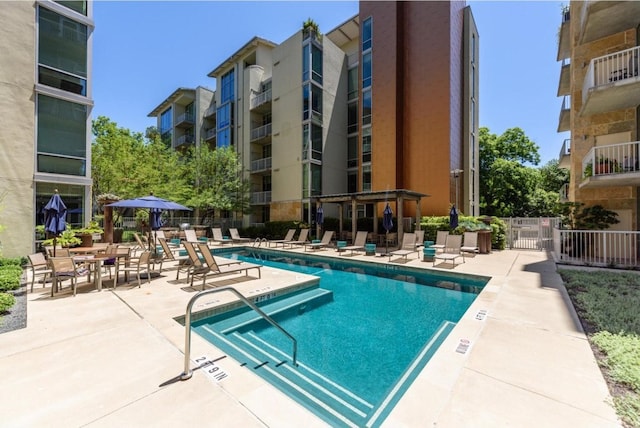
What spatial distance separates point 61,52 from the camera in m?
11.5

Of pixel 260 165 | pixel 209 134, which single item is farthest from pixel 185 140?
pixel 260 165

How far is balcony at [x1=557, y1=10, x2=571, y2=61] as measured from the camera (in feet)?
48.9

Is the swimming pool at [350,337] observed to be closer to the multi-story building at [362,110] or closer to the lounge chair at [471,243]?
the lounge chair at [471,243]

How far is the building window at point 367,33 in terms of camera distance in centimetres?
2181

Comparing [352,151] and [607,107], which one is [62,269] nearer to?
[607,107]

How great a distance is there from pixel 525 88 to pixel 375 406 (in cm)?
3316

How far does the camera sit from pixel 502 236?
14.4m

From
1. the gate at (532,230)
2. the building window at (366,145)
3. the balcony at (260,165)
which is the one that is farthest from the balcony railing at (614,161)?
the balcony at (260,165)

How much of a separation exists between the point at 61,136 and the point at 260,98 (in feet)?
54.6

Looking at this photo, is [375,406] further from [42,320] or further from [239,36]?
[239,36]

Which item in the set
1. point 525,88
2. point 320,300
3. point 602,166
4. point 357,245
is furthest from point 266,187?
point 525,88

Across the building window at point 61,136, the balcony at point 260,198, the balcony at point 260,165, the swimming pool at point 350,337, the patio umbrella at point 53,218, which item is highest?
the balcony at point 260,165

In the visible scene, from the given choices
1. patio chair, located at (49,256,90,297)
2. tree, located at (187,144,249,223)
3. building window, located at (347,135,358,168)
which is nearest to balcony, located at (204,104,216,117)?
tree, located at (187,144,249,223)

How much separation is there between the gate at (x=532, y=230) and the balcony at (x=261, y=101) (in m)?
20.9
